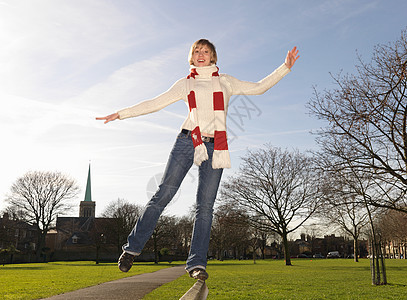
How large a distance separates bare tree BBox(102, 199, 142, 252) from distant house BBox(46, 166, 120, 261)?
1410 mm

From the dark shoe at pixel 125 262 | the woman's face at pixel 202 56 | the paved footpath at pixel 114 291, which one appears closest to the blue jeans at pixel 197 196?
the dark shoe at pixel 125 262

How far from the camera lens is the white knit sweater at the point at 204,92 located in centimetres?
398

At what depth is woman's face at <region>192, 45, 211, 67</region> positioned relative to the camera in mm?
4043

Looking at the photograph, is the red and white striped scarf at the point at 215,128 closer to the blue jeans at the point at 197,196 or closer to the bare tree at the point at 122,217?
the blue jeans at the point at 197,196

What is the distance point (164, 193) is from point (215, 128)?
0.90 metres

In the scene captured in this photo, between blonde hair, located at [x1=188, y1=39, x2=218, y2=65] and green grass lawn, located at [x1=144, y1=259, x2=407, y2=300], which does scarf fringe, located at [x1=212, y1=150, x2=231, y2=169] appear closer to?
blonde hair, located at [x1=188, y1=39, x2=218, y2=65]

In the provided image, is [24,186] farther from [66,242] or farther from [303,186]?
[303,186]

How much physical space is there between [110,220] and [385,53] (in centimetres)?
6521

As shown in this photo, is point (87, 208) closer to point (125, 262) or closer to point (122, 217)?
point (122, 217)

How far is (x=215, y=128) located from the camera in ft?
12.9

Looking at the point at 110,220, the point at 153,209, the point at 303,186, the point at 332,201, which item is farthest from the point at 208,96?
the point at 110,220

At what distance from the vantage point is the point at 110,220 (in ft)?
236

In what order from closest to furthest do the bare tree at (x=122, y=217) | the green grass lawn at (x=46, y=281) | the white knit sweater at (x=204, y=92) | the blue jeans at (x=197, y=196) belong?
1. the blue jeans at (x=197, y=196)
2. the white knit sweater at (x=204, y=92)
3. the green grass lawn at (x=46, y=281)
4. the bare tree at (x=122, y=217)

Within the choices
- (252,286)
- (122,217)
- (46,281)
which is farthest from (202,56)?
(122,217)
